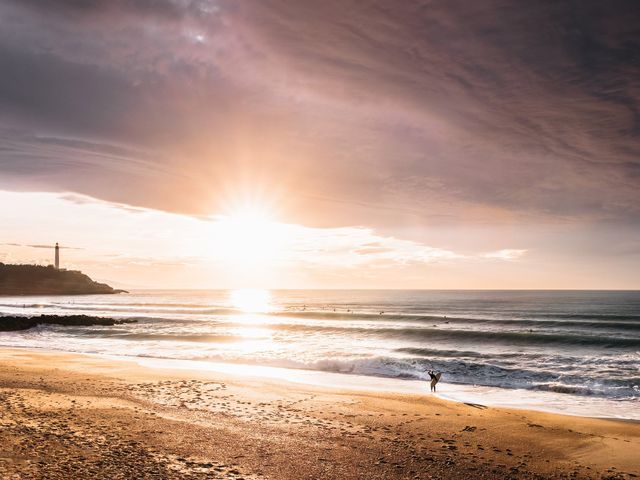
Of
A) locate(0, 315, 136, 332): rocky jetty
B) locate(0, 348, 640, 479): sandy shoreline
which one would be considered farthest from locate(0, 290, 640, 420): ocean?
locate(0, 348, 640, 479): sandy shoreline

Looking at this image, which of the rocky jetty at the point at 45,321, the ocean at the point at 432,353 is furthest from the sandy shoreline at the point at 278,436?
the rocky jetty at the point at 45,321

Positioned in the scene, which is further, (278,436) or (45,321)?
(45,321)

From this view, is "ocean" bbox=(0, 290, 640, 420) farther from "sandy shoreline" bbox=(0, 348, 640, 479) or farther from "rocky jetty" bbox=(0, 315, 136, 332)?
"sandy shoreline" bbox=(0, 348, 640, 479)

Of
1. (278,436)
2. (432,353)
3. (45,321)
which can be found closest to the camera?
(278,436)

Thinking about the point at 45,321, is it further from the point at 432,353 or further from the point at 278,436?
the point at 278,436

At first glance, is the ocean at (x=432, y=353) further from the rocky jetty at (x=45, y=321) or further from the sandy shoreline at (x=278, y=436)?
the sandy shoreline at (x=278, y=436)

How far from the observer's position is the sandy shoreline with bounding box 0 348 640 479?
10062mm

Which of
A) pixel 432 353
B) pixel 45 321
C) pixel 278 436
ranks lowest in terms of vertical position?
pixel 432 353

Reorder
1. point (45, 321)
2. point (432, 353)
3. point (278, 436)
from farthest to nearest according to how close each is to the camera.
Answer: point (45, 321) → point (432, 353) → point (278, 436)

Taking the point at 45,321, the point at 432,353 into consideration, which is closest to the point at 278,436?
the point at 432,353

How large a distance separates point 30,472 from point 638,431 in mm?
17391

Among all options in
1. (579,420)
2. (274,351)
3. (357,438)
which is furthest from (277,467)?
(274,351)

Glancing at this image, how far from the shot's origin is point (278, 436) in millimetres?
12531

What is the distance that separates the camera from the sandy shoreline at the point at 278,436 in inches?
396
